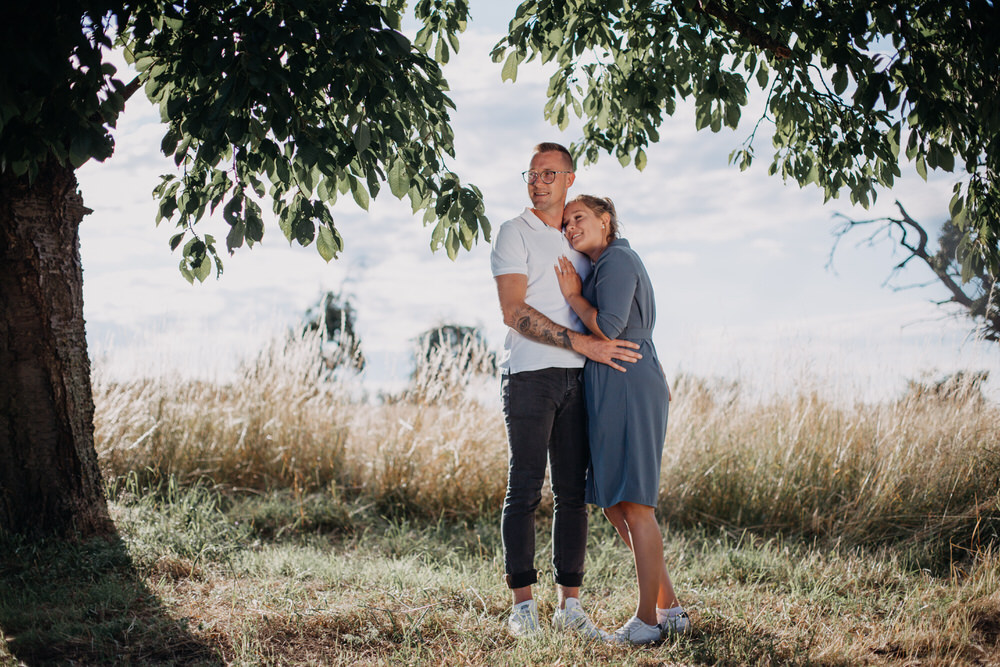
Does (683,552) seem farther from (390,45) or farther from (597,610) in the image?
(390,45)

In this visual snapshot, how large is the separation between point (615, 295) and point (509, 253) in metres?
0.46

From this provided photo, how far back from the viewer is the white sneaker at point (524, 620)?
10.0 ft

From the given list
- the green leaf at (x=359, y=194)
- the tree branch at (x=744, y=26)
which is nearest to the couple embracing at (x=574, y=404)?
the green leaf at (x=359, y=194)

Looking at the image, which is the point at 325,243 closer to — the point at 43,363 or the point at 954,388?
the point at 43,363

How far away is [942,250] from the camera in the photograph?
8078 mm

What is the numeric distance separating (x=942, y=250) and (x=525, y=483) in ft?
23.0

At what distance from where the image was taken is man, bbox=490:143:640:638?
303 cm

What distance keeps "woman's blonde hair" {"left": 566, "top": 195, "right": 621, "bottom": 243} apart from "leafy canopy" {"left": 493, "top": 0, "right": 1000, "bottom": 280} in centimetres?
80

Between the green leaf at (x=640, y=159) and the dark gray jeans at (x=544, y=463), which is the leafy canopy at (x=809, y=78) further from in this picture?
the dark gray jeans at (x=544, y=463)

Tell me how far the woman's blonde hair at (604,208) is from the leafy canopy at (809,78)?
2.61 ft

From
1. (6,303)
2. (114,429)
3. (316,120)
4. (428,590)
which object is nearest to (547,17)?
(316,120)

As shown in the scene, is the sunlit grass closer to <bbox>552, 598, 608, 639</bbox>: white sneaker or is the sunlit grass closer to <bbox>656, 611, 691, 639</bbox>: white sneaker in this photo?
<bbox>656, 611, 691, 639</bbox>: white sneaker

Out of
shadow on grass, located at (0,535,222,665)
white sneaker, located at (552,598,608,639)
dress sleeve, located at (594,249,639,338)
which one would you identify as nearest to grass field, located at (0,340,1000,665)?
shadow on grass, located at (0,535,222,665)

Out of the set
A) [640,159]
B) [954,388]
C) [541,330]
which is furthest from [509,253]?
[954,388]
